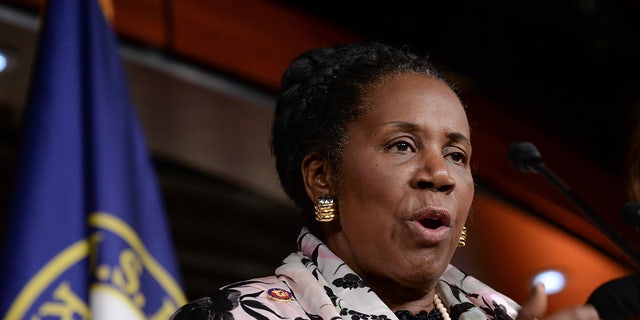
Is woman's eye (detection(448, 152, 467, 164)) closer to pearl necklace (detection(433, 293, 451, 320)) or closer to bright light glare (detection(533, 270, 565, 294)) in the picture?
pearl necklace (detection(433, 293, 451, 320))

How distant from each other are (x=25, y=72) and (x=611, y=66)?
7.67 feet

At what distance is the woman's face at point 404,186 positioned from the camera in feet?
4.89

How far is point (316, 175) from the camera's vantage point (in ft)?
5.35

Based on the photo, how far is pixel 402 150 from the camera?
60.9 inches

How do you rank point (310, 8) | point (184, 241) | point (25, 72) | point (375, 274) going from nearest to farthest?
point (375, 274)
point (25, 72)
point (310, 8)
point (184, 241)

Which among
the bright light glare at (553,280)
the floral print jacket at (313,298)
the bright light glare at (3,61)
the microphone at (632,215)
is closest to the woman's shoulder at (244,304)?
the floral print jacket at (313,298)

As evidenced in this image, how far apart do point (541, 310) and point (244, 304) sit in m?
0.42

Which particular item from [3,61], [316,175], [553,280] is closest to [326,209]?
[316,175]

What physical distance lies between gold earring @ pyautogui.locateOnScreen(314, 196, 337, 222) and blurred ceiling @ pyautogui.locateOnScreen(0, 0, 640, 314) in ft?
6.32

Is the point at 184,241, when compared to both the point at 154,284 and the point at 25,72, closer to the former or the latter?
the point at 25,72

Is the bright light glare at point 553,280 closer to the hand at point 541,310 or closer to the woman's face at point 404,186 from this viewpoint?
the woman's face at point 404,186

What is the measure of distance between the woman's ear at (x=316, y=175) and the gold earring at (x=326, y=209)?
0.02 meters

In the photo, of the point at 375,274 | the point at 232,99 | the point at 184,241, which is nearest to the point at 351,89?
the point at 375,274

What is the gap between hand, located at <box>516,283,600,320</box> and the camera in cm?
121
